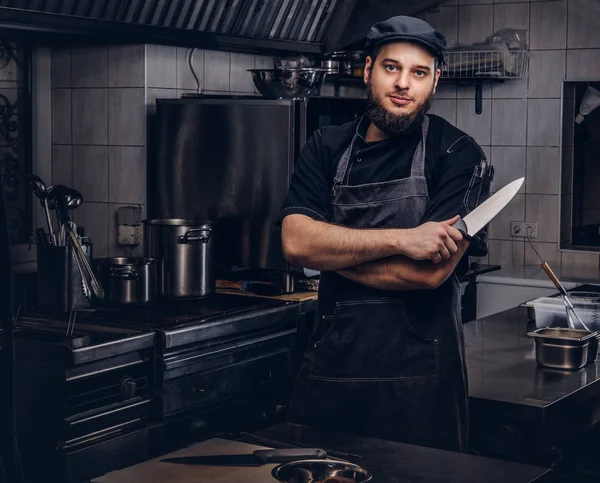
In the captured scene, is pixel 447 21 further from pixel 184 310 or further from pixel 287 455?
→ pixel 287 455

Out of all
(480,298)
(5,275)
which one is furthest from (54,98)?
(5,275)

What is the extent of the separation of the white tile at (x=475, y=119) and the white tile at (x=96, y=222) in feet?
7.03

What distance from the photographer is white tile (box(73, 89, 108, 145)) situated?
14.4 ft

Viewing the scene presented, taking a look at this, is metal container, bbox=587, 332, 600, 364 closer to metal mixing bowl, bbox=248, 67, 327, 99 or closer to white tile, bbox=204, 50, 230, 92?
metal mixing bowl, bbox=248, 67, 327, 99

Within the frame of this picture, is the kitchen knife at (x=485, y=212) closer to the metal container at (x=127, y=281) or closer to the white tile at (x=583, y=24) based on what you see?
the metal container at (x=127, y=281)

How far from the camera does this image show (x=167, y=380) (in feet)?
11.1

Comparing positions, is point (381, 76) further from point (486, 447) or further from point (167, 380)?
point (167, 380)

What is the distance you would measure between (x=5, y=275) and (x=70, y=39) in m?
3.49

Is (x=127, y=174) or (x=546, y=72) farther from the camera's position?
(x=546, y=72)

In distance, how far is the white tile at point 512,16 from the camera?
17.3ft

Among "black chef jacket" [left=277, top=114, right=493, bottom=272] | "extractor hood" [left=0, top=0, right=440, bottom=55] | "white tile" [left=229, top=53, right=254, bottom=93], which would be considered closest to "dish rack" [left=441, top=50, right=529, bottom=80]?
"extractor hood" [left=0, top=0, right=440, bottom=55]

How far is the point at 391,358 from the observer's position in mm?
2402

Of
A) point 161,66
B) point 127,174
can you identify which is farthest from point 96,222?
point 161,66

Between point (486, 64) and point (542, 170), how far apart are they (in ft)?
2.15
